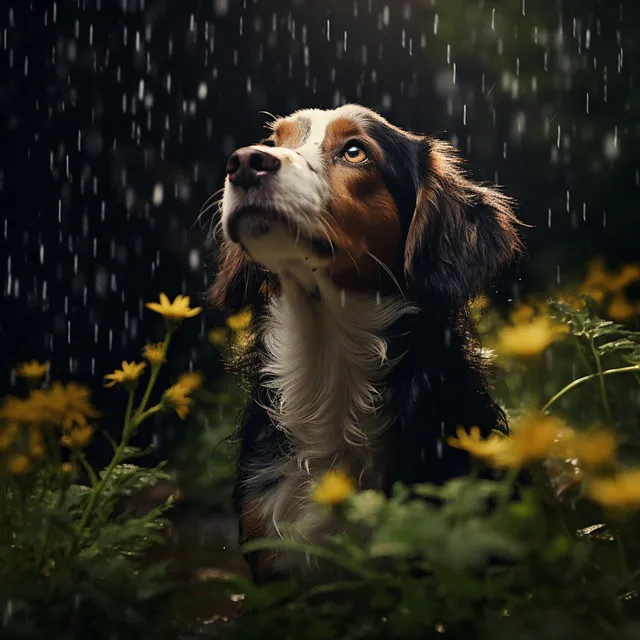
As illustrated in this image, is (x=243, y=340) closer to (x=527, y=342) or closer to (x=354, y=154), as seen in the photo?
(x=354, y=154)

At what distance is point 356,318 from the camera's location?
2.35 meters

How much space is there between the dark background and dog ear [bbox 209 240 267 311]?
1.10 metres

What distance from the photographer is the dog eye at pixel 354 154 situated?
2.31 meters

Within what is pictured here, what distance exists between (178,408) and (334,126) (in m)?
1.01

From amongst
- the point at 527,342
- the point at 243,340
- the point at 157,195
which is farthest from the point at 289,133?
the point at 157,195

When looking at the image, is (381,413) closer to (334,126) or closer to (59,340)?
(334,126)

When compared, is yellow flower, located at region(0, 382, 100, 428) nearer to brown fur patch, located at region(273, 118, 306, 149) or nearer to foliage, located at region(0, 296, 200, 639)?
foliage, located at region(0, 296, 200, 639)

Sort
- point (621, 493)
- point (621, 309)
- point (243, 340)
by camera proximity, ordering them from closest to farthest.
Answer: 1. point (621, 493)
2. point (621, 309)
3. point (243, 340)

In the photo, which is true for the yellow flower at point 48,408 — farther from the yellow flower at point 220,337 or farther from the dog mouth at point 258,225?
the yellow flower at point 220,337

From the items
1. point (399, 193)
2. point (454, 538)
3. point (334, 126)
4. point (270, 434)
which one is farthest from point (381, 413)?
point (454, 538)

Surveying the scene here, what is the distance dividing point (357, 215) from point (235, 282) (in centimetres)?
58

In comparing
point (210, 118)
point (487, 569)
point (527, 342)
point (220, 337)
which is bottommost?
point (220, 337)

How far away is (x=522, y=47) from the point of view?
373 centimetres

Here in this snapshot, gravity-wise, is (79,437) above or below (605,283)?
below
